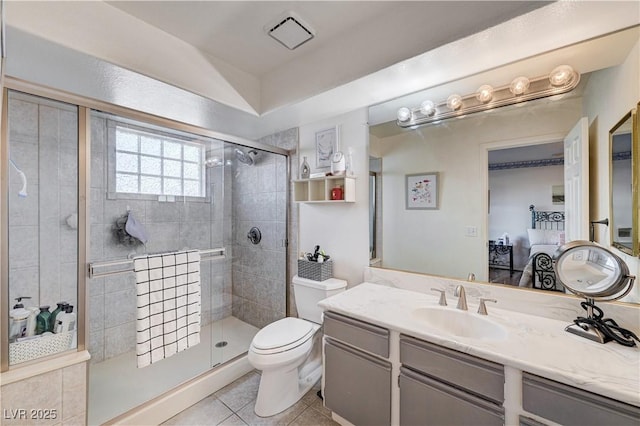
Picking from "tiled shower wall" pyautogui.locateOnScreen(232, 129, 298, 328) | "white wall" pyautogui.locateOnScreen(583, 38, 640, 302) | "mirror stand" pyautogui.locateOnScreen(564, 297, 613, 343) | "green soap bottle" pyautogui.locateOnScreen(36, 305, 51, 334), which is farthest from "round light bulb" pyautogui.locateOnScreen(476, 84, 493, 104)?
"green soap bottle" pyautogui.locateOnScreen(36, 305, 51, 334)

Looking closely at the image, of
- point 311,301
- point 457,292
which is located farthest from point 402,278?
point 311,301

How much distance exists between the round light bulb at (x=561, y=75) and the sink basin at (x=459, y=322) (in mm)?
1309

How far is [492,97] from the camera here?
156cm

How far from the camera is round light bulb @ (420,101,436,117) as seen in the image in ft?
5.82

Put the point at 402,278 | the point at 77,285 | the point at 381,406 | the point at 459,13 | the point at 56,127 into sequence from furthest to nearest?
the point at 402,278 < the point at 56,127 < the point at 77,285 < the point at 381,406 < the point at 459,13

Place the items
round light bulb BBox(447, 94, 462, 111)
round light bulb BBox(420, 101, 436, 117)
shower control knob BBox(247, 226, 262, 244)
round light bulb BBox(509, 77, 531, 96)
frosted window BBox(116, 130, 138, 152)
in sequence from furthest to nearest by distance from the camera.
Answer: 1. shower control knob BBox(247, 226, 262, 244)
2. frosted window BBox(116, 130, 138, 152)
3. round light bulb BBox(420, 101, 436, 117)
4. round light bulb BBox(447, 94, 462, 111)
5. round light bulb BBox(509, 77, 531, 96)

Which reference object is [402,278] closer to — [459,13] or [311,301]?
[311,301]

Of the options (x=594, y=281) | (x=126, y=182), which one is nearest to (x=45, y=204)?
(x=126, y=182)

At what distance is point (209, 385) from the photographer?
1918 mm

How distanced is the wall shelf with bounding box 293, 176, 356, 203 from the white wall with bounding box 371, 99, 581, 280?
277 mm

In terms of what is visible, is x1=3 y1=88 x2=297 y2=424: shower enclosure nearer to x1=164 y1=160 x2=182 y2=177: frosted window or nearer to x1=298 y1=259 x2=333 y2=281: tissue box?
x1=164 y1=160 x2=182 y2=177: frosted window

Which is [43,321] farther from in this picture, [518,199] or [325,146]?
[518,199]

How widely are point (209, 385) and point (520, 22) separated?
9.35 feet

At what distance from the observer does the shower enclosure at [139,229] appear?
1.59m
